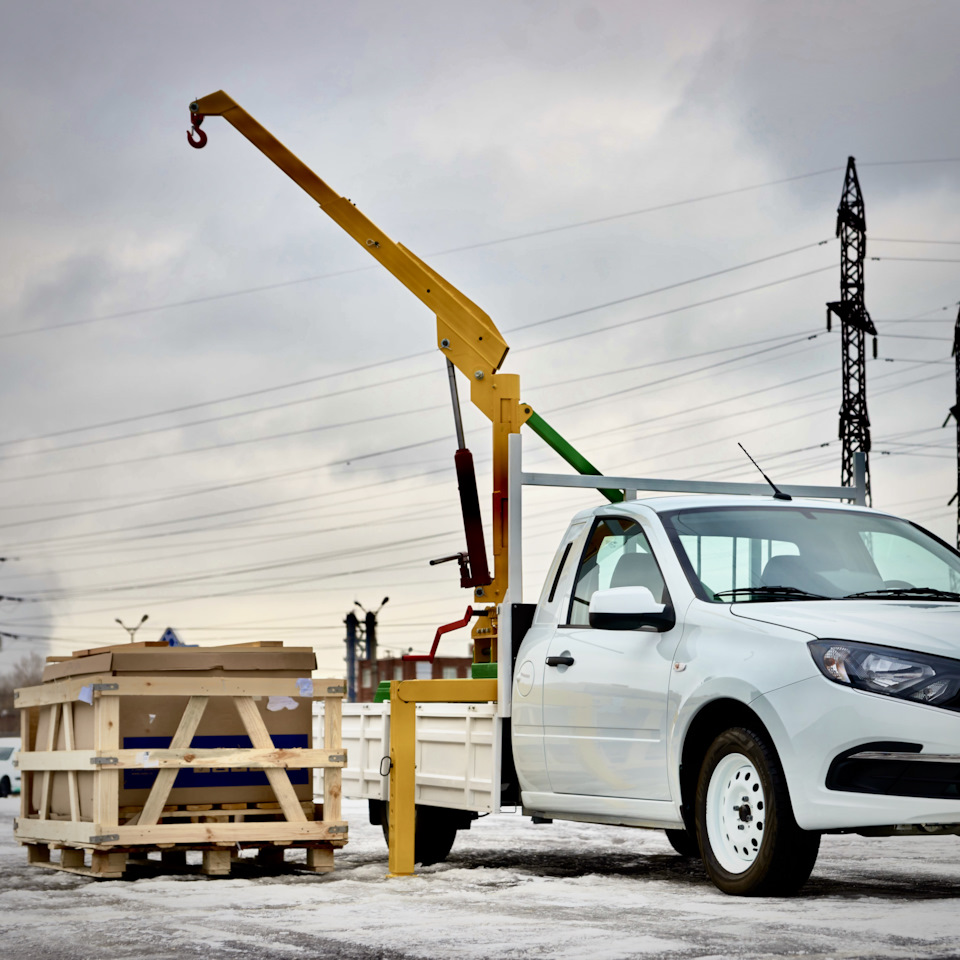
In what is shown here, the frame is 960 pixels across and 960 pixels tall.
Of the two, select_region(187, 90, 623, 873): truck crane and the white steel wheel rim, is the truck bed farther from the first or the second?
the white steel wheel rim

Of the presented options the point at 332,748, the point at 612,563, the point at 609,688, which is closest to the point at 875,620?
the point at 609,688

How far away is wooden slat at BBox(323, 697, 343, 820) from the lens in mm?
10648

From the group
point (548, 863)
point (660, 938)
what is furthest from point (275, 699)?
point (660, 938)

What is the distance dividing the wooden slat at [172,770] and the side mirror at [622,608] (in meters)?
3.24

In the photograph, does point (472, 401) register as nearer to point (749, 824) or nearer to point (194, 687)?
point (194, 687)

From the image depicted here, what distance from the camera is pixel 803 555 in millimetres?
8805

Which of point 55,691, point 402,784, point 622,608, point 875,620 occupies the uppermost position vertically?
point 622,608

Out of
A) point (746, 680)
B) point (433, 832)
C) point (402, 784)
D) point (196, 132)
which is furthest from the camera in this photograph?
point (196, 132)

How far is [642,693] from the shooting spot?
852cm

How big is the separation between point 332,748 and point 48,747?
210cm

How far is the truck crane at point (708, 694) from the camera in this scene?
731 cm

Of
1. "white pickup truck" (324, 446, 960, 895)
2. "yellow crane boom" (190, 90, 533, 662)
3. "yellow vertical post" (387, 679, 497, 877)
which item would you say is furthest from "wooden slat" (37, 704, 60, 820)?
"yellow crane boom" (190, 90, 533, 662)

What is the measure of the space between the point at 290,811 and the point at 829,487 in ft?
13.9

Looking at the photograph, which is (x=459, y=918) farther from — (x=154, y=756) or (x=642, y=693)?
(x=154, y=756)
